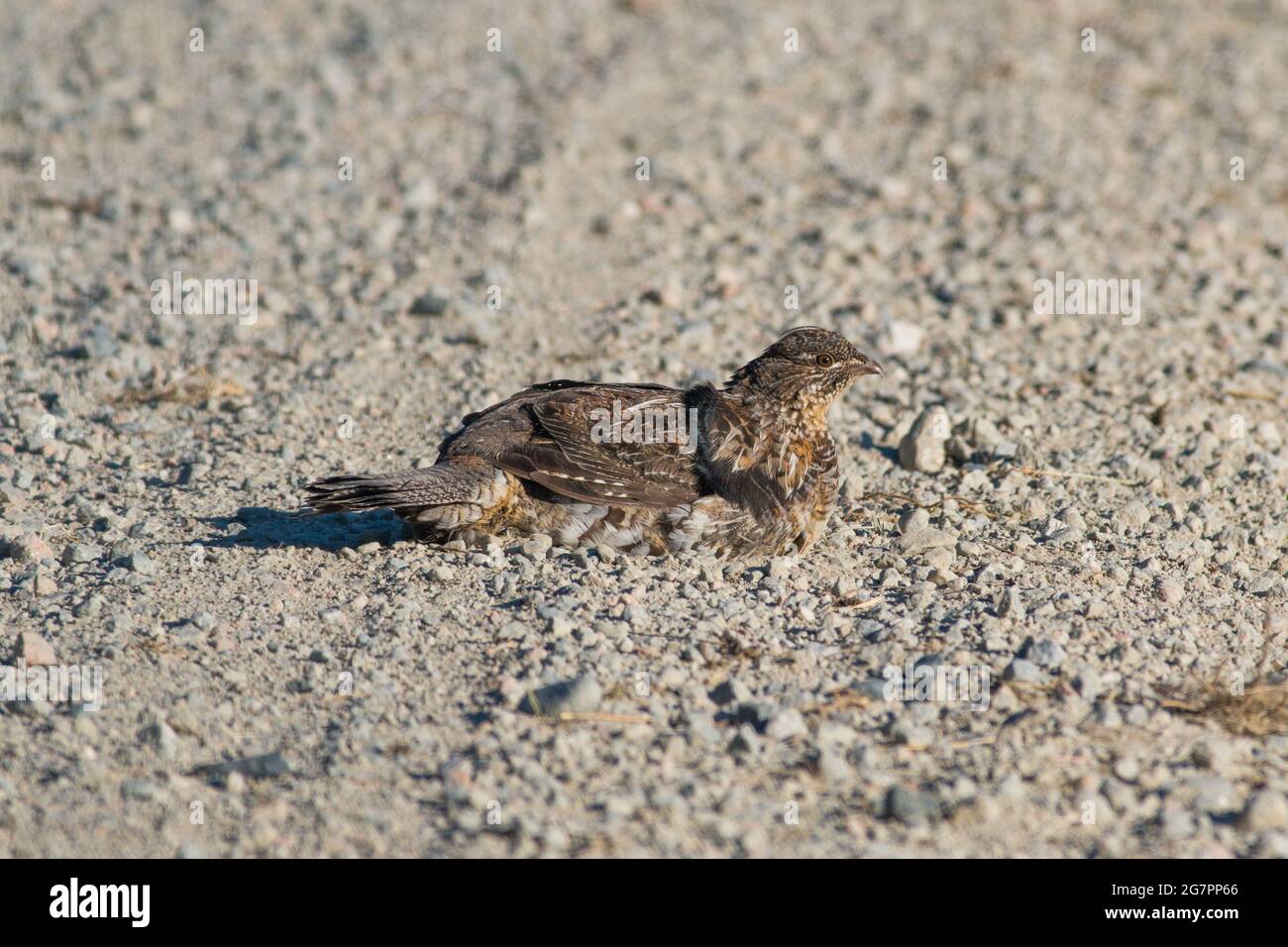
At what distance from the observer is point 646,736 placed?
17.8ft

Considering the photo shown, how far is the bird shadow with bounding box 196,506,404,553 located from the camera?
6.94 metres

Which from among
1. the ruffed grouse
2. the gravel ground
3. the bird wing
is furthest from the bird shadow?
the bird wing

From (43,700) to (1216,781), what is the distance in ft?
14.3

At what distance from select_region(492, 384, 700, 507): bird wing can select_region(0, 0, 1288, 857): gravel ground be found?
0.34 m

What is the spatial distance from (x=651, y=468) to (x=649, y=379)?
2.16 meters

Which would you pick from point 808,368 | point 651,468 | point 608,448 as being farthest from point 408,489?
point 808,368

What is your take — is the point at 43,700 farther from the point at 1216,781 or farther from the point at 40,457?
the point at 1216,781

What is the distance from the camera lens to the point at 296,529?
7.13 m

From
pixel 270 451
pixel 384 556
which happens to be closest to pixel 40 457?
pixel 270 451

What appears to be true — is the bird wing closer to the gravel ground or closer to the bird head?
the gravel ground

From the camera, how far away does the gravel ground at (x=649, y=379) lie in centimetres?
518

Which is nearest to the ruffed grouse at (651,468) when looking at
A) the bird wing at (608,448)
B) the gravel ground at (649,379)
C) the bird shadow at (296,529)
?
the bird wing at (608,448)

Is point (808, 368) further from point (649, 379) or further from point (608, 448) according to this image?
point (649, 379)

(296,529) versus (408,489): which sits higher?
(408,489)
